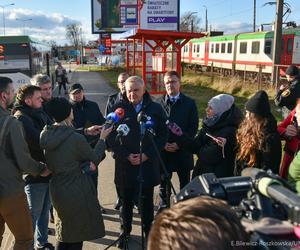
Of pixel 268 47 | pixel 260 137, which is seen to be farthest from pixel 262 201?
pixel 268 47

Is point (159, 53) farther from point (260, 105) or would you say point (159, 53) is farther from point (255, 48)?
point (255, 48)

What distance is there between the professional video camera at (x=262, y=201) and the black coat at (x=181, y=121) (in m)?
3.29

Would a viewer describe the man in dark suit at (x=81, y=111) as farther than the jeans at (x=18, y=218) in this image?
Yes

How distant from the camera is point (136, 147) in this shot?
13.2 feet

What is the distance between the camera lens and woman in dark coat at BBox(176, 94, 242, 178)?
3740 millimetres

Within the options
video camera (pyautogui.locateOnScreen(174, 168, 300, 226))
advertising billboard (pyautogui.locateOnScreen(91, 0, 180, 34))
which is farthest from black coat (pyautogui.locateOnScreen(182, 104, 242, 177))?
advertising billboard (pyautogui.locateOnScreen(91, 0, 180, 34))

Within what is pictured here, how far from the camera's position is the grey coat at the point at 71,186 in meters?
3.10

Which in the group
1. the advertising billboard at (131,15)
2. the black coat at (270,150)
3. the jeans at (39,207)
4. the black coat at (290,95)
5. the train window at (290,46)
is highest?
the advertising billboard at (131,15)

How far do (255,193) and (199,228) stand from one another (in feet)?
1.04

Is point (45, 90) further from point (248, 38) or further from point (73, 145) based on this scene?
point (248, 38)

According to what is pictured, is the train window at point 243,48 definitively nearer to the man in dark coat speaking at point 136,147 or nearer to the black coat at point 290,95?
the black coat at point 290,95

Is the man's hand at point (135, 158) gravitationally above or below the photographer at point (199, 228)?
below

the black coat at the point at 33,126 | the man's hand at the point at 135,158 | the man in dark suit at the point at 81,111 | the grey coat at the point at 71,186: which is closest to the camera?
the grey coat at the point at 71,186

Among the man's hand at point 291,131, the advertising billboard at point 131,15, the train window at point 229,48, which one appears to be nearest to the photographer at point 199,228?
the man's hand at point 291,131
